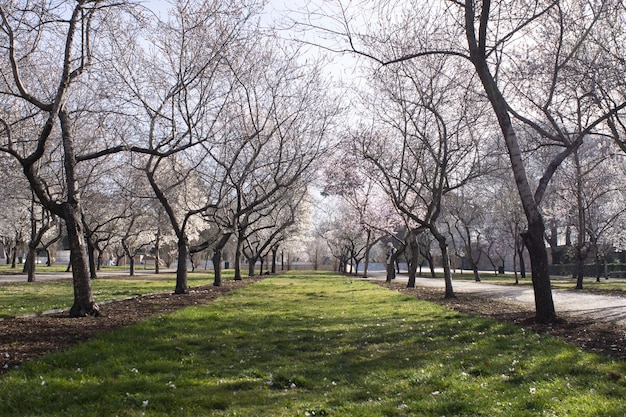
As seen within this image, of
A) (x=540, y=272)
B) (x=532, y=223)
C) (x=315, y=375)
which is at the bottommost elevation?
(x=315, y=375)

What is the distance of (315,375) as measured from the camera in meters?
6.60

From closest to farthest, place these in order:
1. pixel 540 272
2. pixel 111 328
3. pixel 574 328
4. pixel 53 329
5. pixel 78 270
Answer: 1. pixel 53 329
2. pixel 111 328
3. pixel 574 328
4. pixel 78 270
5. pixel 540 272

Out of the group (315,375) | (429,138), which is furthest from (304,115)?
(315,375)

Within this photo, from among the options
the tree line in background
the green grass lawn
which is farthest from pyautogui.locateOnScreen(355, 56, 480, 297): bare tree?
the green grass lawn

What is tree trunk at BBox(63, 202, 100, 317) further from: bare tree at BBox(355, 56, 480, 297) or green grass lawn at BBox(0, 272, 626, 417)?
bare tree at BBox(355, 56, 480, 297)

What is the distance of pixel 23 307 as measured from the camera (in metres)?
12.8

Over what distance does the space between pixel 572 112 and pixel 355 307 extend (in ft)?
32.7

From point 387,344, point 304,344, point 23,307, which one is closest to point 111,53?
point 23,307

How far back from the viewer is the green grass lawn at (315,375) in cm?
490

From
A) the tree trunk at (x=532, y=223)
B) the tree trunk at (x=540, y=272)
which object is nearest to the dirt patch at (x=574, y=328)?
the tree trunk at (x=540, y=272)

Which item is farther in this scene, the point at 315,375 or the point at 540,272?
the point at 540,272

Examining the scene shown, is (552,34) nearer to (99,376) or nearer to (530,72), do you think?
(530,72)

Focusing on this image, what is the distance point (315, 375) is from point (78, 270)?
6.74 m

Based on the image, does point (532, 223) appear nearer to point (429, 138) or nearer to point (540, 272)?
point (540, 272)
